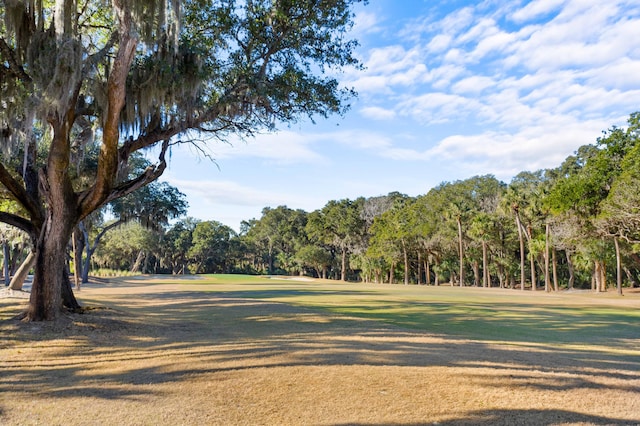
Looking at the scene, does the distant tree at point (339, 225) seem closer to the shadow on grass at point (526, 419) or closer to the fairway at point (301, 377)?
the fairway at point (301, 377)

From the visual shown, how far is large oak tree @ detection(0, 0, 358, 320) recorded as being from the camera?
862 centimetres

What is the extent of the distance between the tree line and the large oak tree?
20.3 meters

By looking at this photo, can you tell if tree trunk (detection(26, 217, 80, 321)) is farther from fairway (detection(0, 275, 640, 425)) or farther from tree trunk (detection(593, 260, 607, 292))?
tree trunk (detection(593, 260, 607, 292))

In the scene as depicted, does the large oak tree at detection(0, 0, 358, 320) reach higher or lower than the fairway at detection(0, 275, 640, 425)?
higher

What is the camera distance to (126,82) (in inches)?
382

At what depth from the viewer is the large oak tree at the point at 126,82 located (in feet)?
28.3

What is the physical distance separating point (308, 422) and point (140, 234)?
5967 centimetres

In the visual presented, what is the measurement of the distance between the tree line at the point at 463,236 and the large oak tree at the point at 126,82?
66.4ft

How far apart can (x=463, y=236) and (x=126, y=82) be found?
4738 cm

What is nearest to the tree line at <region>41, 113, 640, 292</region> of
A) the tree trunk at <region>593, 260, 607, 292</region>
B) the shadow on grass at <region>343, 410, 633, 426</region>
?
the tree trunk at <region>593, 260, 607, 292</region>

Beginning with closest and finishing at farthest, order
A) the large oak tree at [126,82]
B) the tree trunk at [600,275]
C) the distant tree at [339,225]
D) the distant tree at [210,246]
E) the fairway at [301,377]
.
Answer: the fairway at [301,377]
the large oak tree at [126,82]
the tree trunk at [600,275]
the distant tree at [339,225]
the distant tree at [210,246]

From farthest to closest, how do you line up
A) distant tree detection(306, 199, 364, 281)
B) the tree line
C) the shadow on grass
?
distant tree detection(306, 199, 364, 281) < the tree line < the shadow on grass

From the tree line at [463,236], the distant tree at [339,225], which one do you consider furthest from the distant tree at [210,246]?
the distant tree at [339,225]

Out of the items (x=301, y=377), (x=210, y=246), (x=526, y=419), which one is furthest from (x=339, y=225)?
(x=526, y=419)
